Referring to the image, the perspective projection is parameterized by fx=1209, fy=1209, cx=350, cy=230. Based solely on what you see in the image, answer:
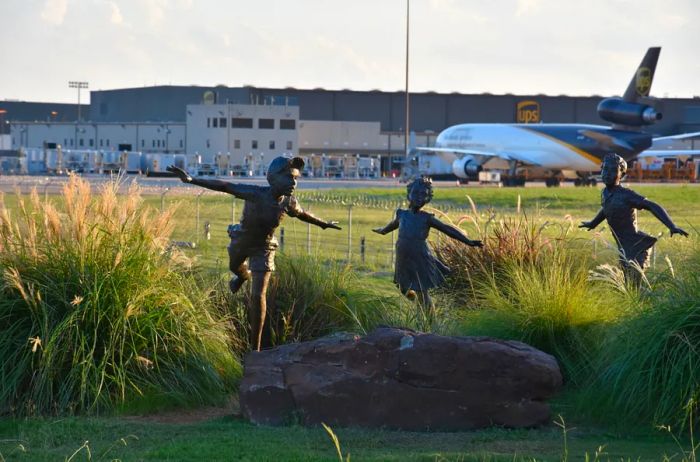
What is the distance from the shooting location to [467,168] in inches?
2827

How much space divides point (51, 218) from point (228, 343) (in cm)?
189

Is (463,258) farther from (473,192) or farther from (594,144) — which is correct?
(594,144)

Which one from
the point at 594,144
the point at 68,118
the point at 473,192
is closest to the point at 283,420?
the point at 473,192

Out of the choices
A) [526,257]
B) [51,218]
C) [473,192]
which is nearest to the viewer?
[51,218]

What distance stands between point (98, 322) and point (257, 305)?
1458mm

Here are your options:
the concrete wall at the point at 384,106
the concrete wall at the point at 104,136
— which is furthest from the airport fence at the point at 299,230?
the concrete wall at the point at 384,106

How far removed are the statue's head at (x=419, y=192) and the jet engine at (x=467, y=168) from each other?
6055 centimetres

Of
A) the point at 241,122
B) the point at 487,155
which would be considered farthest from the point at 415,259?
the point at 241,122

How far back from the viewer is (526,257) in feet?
43.0

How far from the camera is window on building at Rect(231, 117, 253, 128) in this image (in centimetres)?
9375

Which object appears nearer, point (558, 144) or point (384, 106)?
point (558, 144)

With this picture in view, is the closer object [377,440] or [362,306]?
[377,440]

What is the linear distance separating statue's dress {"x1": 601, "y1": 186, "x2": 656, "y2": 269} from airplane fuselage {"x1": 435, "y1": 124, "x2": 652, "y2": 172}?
5608 centimetres

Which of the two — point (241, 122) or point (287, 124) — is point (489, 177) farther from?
point (287, 124)
